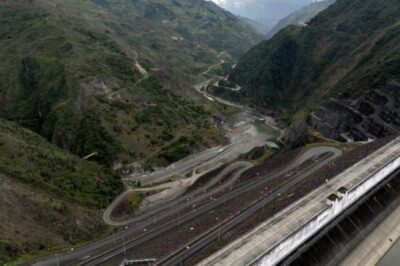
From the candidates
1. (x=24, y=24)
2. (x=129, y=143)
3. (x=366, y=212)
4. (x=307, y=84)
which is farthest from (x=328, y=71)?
(x=24, y=24)

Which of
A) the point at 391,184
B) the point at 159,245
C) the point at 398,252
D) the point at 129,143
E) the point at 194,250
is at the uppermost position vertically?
the point at 391,184

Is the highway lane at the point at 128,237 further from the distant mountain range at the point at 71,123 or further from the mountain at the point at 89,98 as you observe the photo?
the mountain at the point at 89,98

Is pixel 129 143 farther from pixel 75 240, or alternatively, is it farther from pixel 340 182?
pixel 340 182

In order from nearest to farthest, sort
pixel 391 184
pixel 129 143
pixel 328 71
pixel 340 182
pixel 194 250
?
pixel 194 250 → pixel 340 182 → pixel 391 184 → pixel 129 143 → pixel 328 71

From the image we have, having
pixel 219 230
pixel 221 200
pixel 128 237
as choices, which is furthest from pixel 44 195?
pixel 219 230

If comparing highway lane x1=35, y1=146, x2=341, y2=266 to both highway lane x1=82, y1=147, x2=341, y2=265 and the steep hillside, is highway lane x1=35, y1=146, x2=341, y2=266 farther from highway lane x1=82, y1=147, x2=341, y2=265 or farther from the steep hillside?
the steep hillside

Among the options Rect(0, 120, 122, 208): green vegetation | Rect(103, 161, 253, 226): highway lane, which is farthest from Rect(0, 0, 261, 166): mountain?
Rect(103, 161, 253, 226): highway lane

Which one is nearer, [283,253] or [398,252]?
[283,253]
